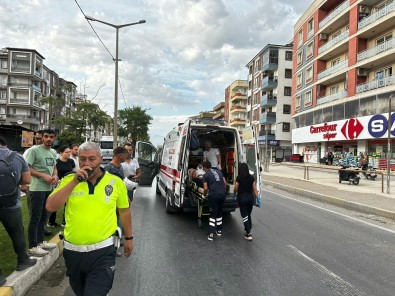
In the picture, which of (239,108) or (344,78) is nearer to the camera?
(344,78)

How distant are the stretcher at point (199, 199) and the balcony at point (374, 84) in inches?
953

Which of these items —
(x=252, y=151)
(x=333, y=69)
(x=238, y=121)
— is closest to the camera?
(x=252, y=151)

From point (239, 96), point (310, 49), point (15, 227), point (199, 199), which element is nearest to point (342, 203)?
point (199, 199)

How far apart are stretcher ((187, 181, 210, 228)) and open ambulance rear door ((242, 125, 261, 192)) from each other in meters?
1.32

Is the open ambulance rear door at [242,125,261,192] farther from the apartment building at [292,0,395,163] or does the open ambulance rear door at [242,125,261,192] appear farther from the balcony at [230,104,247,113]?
the balcony at [230,104,247,113]

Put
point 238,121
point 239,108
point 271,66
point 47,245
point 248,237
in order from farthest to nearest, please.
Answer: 1. point 239,108
2. point 238,121
3. point 271,66
4. point 248,237
5. point 47,245

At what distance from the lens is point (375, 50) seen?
29.8m

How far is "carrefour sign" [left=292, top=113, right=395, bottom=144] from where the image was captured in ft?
90.7

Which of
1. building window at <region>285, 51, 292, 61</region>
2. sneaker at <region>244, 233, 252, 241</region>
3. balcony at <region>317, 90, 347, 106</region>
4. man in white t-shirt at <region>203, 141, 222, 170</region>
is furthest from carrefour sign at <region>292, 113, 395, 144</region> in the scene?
sneaker at <region>244, 233, 252, 241</region>

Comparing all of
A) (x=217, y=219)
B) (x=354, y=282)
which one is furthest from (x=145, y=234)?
(x=354, y=282)

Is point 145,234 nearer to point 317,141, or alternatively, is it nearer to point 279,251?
point 279,251

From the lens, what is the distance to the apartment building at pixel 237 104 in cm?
8369

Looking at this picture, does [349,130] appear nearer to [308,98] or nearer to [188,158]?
[308,98]

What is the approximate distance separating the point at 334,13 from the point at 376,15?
7863 millimetres
